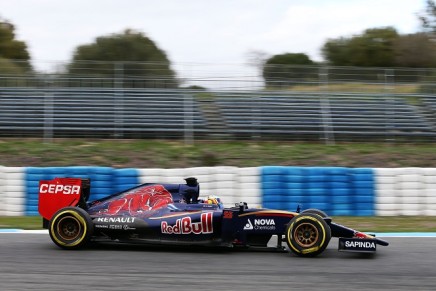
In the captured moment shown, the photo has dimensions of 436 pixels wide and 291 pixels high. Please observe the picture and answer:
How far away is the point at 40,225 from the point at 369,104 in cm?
1110

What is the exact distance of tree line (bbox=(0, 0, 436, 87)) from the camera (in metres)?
17.5

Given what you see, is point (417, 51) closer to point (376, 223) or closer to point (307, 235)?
point (376, 223)

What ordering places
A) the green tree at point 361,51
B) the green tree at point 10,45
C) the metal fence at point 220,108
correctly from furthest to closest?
the green tree at point 361,51 → the green tree at point 10,45 → the metal fence at point 220,108

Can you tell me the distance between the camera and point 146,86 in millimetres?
17953

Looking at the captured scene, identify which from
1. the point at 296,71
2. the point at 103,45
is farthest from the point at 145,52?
the point at 296,71

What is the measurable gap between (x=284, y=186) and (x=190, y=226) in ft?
14.9

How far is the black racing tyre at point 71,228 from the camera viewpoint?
25.5ft

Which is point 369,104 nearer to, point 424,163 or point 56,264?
point 424,163

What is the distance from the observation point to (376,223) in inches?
436

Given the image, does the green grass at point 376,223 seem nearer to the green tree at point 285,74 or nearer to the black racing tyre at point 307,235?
the black racing tyre at point 307,235

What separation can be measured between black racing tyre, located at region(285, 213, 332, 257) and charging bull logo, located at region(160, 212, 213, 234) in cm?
97

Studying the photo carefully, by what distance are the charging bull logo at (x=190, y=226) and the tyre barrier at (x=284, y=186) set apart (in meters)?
4.23

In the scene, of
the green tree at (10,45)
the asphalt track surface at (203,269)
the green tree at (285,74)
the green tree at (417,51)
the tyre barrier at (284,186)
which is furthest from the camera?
the green tree at (10,45)

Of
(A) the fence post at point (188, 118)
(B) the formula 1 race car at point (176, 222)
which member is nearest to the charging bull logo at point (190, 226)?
(B) the formula 1 race car at point (176, 222)
